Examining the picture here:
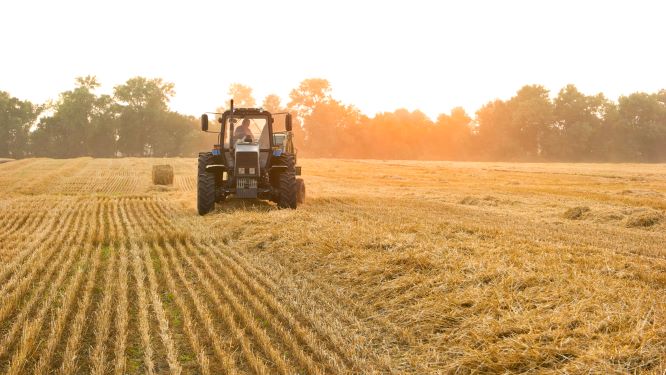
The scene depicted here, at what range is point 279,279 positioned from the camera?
6.43 m

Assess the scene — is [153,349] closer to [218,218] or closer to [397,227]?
[397,227]

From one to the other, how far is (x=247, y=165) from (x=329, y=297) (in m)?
7.31

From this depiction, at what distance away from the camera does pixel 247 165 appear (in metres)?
12.7

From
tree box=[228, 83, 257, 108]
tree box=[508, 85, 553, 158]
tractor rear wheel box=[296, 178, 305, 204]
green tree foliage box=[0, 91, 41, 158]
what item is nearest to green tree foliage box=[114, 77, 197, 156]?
green tree foliage box=[0, 91, 41, 158]

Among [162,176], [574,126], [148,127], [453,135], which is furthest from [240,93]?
[162,176]

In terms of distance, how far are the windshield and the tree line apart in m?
47.1

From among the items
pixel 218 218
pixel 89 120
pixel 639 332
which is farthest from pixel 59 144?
pixel 639 332

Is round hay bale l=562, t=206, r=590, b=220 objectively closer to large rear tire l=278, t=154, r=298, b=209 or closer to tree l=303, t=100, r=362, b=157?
large rear tire l=278, t=154, r=298, b=209

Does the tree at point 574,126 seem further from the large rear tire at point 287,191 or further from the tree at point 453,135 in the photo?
the large rear tire at point 287,191

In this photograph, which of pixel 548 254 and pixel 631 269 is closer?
pixel 631 269

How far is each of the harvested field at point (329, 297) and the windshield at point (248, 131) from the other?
9.83 feet

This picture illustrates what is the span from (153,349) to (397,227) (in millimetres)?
5093

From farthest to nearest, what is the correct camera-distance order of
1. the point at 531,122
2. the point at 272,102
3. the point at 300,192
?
1. the point at 272,102
2. the point at 531,122
3. the point at 300,192

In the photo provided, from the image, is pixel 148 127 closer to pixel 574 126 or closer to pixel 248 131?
pixel 574 126
